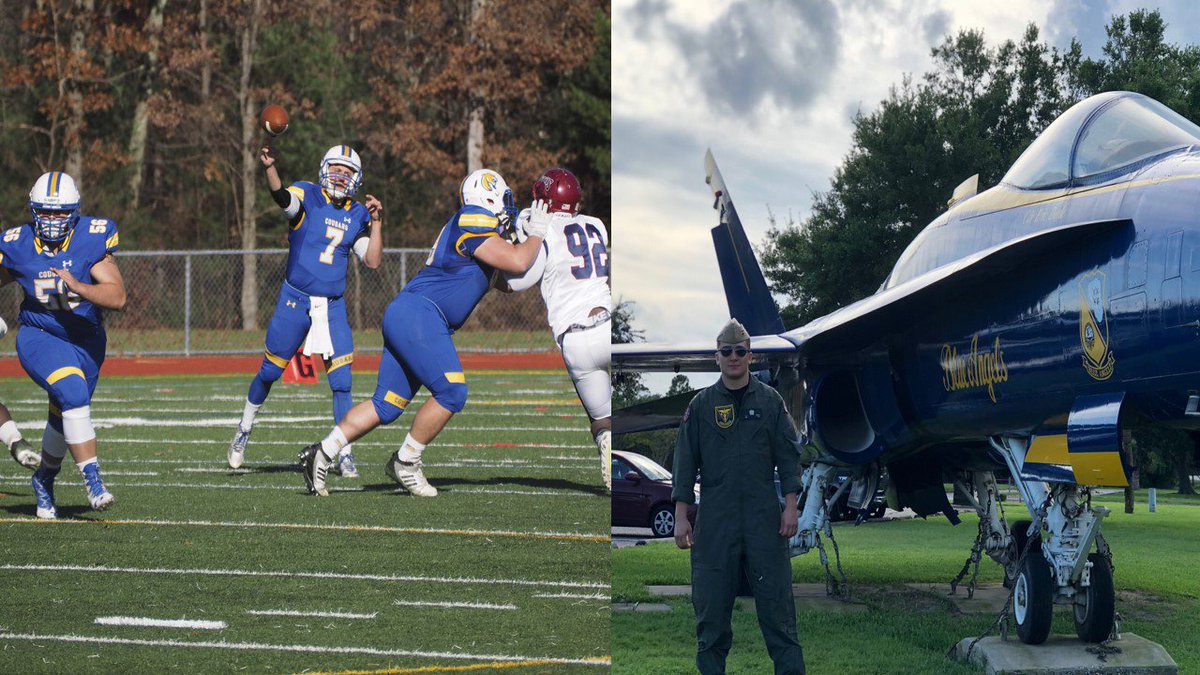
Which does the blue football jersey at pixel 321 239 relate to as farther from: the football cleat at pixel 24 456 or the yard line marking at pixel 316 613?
the yard line marking at pixel 316 613

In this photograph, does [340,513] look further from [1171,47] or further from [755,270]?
[1171,47]

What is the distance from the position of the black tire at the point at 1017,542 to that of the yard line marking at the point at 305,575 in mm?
1666

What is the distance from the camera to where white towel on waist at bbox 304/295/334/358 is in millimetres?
9906

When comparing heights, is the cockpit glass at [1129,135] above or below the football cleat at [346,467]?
above

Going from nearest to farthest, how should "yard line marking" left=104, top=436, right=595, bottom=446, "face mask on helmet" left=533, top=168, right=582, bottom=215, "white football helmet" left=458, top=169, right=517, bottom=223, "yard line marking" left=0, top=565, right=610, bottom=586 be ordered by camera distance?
1. "yard line marking" left=0, top=565, right=610, bottom=586
2. "face mask on helmet" left=533, top=168, right=582, bottom=215
3. "white football helmet" left=458, top=169, right=517, bottom=223
4. "yard line marking" left=104, top=436, right=595, bottom=446

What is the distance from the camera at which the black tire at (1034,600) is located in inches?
190

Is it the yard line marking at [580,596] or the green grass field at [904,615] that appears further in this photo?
the yard line marking at [580,596]

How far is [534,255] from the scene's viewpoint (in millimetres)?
7930

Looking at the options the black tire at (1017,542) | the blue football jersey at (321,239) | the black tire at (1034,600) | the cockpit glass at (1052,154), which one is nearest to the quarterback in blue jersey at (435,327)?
the blue football jersey at (321,239)

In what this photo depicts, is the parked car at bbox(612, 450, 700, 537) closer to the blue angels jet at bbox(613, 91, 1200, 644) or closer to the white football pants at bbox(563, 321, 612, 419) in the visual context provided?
the blue angels jet at bbox(613, 91, 1200, 644)

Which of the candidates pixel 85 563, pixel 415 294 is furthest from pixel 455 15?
pixel 85 563

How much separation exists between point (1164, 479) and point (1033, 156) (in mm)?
1063

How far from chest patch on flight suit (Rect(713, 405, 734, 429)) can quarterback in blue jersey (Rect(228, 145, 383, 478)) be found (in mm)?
5188

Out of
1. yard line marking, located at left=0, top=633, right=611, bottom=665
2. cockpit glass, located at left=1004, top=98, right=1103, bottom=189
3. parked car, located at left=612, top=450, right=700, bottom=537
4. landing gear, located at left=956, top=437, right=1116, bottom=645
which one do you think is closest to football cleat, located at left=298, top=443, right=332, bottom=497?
yard line marking, located at left=0, top=633, right=611, bottom=665
